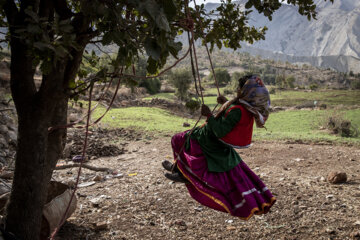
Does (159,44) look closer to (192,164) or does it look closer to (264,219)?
(192,164)

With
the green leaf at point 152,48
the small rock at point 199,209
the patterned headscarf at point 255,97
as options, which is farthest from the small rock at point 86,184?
the green leaf at point 152,48

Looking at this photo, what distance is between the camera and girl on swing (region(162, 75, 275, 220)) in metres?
2.67

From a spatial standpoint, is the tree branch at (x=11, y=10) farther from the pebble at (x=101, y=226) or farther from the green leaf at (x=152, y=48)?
the pebble at (x=101, y=226)

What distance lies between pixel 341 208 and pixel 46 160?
12.7ft

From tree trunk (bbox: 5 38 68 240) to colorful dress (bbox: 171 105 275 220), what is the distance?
1270mm

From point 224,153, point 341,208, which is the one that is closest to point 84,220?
point 224,153

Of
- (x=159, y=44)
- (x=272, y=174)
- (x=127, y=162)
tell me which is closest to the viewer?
(x=159, y=44)

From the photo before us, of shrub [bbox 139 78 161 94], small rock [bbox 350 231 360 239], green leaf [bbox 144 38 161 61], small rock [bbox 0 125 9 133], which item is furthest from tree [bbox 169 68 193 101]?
green leaf [bbox 144 38 161 61]

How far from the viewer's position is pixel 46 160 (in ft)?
8.14

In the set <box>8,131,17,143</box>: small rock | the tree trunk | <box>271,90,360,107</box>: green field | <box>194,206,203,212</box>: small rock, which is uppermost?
the tree trunk

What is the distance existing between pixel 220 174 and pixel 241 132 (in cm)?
46

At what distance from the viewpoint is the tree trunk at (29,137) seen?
7.32 ft

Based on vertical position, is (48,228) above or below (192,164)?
below

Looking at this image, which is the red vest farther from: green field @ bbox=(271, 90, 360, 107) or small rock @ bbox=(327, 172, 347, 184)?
green field @ bbox=(271, 90, 360, 107)
